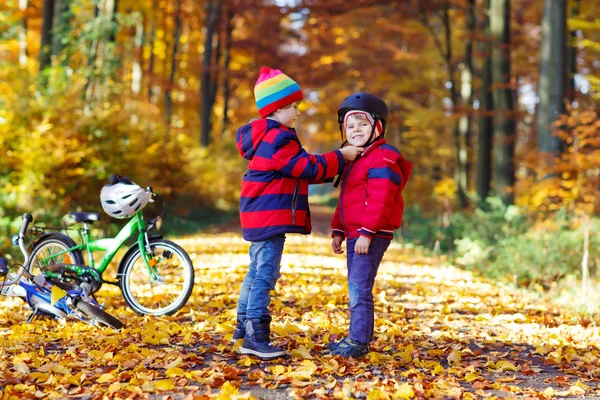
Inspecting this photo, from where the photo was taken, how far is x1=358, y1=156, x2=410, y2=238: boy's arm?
426 centimetres

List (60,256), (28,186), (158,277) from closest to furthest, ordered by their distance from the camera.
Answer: (158,277) < (60,256) < (28,186)

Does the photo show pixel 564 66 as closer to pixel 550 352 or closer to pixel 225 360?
pixel 550 352

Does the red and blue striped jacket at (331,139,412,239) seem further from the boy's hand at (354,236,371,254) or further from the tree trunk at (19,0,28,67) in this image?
the tree trunk at (19,0,28,67)

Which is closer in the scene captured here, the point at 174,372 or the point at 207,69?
the point at 174,372

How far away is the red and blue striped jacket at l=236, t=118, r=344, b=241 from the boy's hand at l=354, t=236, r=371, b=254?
36cm

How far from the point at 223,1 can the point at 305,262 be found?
1575 cm

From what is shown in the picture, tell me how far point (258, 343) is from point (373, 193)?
124 cm

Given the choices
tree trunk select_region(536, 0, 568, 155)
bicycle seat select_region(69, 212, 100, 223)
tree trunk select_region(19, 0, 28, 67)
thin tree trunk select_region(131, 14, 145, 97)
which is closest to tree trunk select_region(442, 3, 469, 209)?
tree trunk select_region(536, 0, 568, 155)

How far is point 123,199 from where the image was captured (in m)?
5.47

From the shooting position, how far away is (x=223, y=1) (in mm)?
23266

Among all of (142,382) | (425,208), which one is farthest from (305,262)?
(425,208)

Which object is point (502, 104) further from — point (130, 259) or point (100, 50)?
point (130, 259)

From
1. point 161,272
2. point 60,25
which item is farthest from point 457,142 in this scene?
A: point 161,272

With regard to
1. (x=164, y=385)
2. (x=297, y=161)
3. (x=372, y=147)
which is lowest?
(x=164, y=385)
